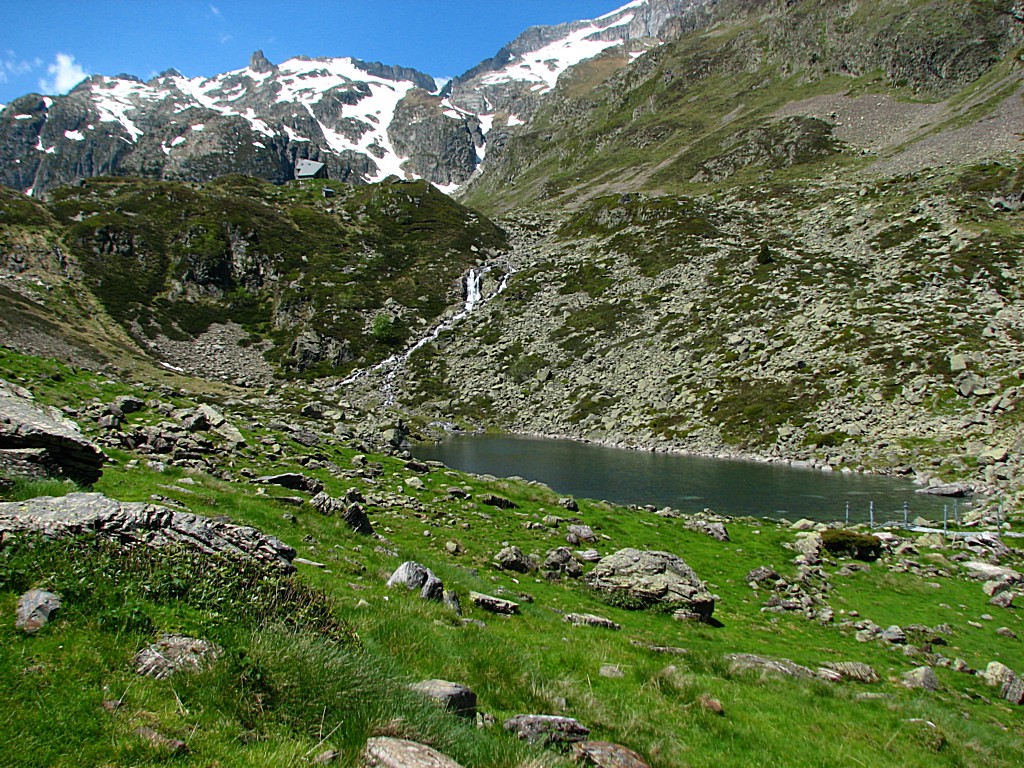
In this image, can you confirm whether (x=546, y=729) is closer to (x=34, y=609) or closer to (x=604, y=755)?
(x=604, y=755)

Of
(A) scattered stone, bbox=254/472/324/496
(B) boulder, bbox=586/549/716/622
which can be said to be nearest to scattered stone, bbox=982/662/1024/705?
(B) boulder, bbox=586/549/716/622

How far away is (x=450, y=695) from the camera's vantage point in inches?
220

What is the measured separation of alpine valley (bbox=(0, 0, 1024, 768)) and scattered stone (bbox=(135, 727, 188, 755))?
25mm

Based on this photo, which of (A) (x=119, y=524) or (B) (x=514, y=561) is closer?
(A) (x=119, y=524)

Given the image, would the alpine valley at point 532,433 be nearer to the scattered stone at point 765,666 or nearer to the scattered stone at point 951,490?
the scattered stone at point 765,666

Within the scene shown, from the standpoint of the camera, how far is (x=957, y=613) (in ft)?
60.0

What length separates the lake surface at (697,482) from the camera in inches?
1471

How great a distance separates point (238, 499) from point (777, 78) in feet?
772

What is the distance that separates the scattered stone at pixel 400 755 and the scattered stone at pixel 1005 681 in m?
15.3

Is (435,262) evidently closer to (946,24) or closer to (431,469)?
(431,469)

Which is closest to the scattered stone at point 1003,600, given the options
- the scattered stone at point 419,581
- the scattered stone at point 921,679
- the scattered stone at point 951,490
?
the scattered stone at point 921,679

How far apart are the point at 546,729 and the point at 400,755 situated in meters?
2.22

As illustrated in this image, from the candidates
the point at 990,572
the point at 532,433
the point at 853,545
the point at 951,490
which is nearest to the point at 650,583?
the point at 853,545

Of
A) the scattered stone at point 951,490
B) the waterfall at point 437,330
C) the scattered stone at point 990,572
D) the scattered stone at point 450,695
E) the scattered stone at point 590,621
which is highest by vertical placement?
the waterfall at point 437,330
